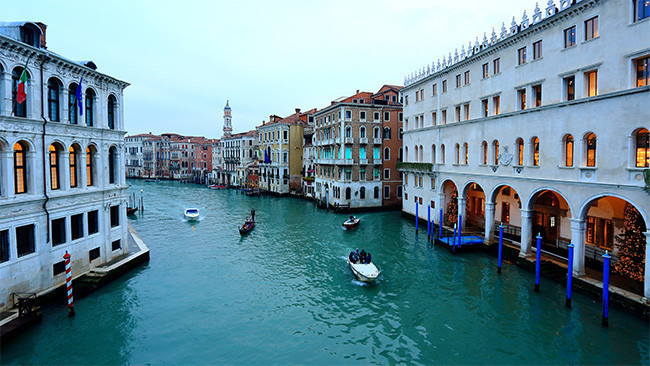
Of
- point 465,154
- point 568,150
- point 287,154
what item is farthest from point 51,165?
point 287,154

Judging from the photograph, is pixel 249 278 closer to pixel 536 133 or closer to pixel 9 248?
pixel 9 248

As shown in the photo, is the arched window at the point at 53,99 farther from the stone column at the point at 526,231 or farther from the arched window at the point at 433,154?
the arched window at the point at 433,154

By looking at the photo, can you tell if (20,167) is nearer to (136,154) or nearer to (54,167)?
(54,167)

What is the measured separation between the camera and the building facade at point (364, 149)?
4147cm

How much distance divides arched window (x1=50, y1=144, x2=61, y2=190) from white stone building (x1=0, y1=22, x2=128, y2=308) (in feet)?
0.11

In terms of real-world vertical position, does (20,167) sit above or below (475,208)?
above

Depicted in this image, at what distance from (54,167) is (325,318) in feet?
43.4

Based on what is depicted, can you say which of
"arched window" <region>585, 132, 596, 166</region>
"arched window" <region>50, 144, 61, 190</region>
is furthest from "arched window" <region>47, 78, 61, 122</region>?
"arched window" <region>585, 132, 596, 166</region>

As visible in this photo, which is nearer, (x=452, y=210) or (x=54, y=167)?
(x=54, y=167)

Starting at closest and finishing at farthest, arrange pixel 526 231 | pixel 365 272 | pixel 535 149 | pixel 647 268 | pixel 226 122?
pixel 647 268
pixel 365 272
pixel 535 149
pixel 526 231
pixel 226 122

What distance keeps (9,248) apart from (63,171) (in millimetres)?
3812

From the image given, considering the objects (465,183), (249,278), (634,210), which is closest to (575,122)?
(634,210)

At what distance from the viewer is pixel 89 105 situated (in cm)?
1722

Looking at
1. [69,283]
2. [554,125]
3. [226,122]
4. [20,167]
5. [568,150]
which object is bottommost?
[69,283]
